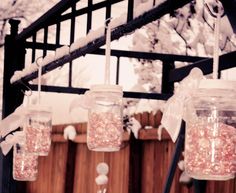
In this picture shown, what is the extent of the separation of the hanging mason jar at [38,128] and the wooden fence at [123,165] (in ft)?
4.19

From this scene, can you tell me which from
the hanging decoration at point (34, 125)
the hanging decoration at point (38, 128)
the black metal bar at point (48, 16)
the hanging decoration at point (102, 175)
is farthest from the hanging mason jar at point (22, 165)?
the hanging decoration at point (102, 175)

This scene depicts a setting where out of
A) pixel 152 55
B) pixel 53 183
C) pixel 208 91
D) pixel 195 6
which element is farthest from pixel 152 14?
pixel 53 183

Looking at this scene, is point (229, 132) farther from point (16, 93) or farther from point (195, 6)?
point (195, 6)

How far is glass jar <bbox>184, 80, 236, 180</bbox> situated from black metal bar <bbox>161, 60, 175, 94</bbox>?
1.60 m

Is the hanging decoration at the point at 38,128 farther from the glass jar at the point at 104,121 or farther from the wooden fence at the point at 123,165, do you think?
the wooden fence at the point at 123,165

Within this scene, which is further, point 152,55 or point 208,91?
point 152,55

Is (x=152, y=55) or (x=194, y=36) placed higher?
(x=194, y=36)

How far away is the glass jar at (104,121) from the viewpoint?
5.85ft

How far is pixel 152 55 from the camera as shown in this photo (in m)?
3.04

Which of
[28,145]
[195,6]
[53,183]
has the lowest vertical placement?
[53,183]

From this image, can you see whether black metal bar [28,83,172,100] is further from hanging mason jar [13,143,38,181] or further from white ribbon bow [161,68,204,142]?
white ribbon bow [161,68,204,142]

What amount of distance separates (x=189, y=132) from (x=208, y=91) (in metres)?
0.13

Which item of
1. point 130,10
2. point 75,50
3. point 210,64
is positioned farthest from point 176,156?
point 130,10

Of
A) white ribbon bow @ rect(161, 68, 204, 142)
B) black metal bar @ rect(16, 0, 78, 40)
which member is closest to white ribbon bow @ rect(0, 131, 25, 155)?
black metal bar @ rect(16, 0, 78, 40)
